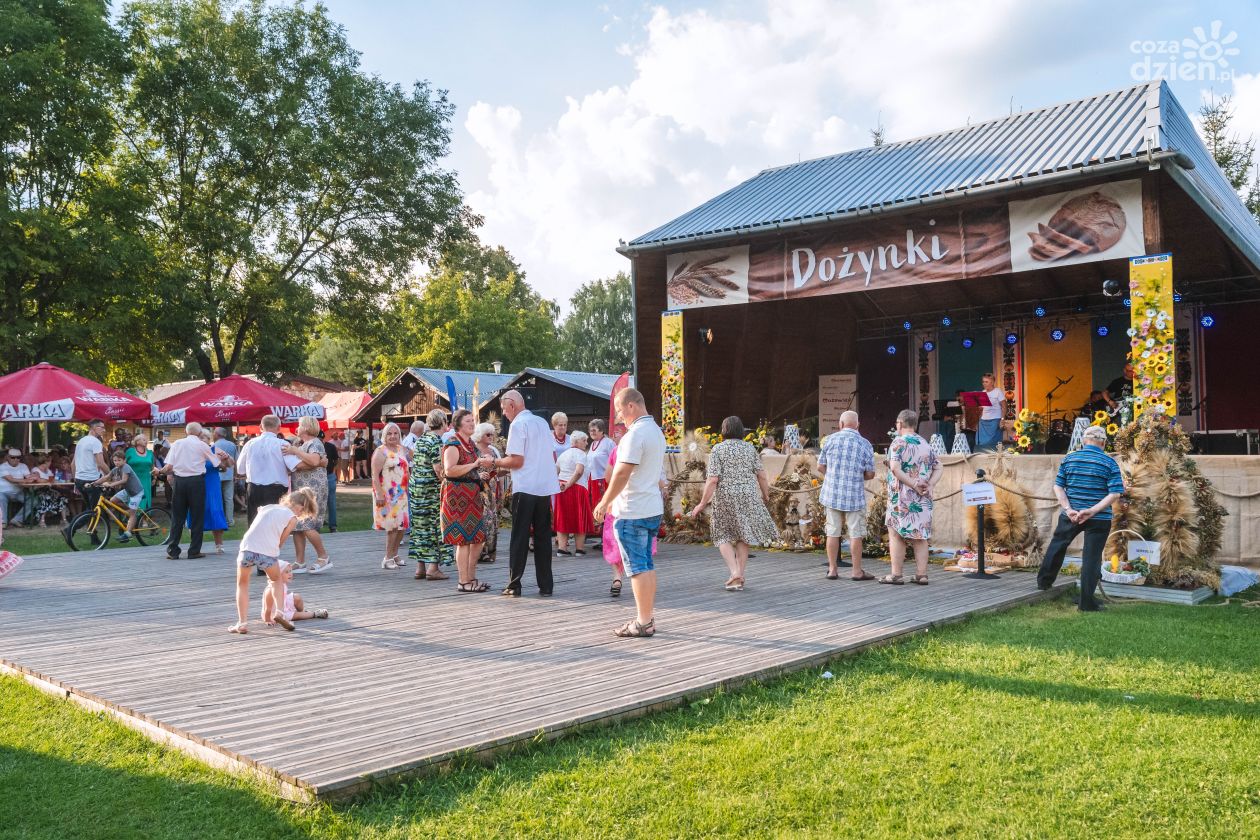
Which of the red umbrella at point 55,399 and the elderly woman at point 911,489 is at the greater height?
the red umbrella at point 55,399

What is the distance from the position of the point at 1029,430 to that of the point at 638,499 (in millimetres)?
9954

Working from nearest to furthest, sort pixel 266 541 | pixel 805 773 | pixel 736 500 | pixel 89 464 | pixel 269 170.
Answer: pixel 805 773 → pixel 266 541 → pixel 736 500 → pixel 89 464 → pixel 269 170

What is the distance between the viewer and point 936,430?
61.5 ft

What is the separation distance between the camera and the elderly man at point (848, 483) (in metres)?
8.75

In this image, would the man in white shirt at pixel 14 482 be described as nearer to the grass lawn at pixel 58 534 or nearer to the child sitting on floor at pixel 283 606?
the grass lawn at pixel 58 534

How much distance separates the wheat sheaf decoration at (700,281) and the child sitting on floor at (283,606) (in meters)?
8.38

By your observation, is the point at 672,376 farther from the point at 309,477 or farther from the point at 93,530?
the point at 93,530

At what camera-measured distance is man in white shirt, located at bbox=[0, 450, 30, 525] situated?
1581cm

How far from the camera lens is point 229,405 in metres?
17.6

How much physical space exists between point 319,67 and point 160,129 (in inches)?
162

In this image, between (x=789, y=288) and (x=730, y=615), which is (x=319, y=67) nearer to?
(x=789, y=288)

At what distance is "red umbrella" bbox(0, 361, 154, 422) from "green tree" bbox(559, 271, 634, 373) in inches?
1971

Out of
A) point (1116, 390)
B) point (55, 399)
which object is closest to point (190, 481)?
point (55, 399)

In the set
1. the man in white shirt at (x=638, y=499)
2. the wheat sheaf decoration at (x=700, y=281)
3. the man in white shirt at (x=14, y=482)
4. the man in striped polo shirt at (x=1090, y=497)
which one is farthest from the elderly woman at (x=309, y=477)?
the man in white shirt at (x=14, y=482)
